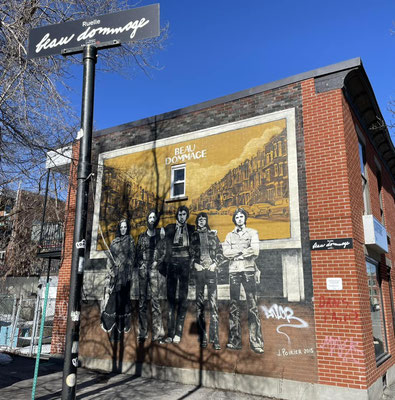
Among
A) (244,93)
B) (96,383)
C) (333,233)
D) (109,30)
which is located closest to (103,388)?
(96,383)

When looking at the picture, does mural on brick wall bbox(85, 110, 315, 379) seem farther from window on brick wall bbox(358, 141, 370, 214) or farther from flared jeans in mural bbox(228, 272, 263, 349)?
window on brick wall bbox(358, 141, 370, 214)

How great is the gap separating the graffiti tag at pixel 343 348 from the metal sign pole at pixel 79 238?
516 cm

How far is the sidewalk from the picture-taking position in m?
7.91

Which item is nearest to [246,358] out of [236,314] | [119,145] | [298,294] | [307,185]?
[236,314]

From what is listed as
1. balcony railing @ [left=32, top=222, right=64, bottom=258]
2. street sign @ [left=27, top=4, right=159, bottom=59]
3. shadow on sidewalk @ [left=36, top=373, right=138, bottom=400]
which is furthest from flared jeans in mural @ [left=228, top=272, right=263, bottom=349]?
→ balcony railing @ [left=32, top=222, right=64, bottom=258]

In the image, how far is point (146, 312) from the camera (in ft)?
33.1

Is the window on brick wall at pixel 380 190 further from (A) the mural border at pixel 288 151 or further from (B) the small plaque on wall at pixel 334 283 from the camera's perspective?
(B) the small plaque on wall at pixel 334 283

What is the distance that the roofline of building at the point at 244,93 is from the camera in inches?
341

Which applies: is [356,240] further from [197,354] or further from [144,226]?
[144,226]

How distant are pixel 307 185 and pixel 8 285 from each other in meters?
27.2

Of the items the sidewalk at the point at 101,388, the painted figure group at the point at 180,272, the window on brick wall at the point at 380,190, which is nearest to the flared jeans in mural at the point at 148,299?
the painted figure group at the point at 180,272

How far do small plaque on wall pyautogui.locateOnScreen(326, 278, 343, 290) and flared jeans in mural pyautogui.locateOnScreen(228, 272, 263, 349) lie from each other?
1676 mm

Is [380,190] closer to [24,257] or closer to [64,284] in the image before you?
[64,284]

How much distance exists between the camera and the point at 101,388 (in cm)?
861
